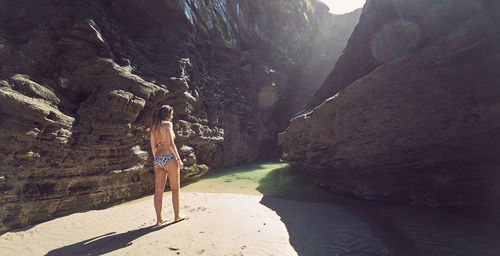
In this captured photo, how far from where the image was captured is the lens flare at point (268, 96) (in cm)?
1965

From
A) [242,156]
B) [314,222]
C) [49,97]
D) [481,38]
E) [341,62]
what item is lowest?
[314,222]

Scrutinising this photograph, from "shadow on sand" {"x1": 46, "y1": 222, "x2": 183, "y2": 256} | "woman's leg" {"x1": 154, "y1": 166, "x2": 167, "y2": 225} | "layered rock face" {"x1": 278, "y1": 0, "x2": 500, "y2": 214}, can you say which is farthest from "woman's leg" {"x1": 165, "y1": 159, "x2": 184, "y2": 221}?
"layered rock face" {"x1": 278, "y1": 0, "x2": 500, "y2": 214}

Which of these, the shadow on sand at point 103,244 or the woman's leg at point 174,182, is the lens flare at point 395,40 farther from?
the shadow on sand at point 103,244

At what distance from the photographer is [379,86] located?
493cm

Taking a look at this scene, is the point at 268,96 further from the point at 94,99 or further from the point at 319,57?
the point at 94,99

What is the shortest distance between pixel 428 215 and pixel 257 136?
1360 cm

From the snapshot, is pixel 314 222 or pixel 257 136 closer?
pixel 314 222

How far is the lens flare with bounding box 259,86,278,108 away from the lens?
1965 centimetres

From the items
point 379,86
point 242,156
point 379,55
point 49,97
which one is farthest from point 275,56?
point 49,97

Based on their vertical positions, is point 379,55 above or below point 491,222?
above

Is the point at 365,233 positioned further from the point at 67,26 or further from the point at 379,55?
the point at 67,26

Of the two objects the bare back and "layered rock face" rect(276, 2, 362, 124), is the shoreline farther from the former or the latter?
"layered rock face" rect(276, 2, 362, 124)

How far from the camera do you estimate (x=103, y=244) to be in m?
3.14

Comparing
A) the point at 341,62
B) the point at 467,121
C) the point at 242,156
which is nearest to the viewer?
the point at 467,121
